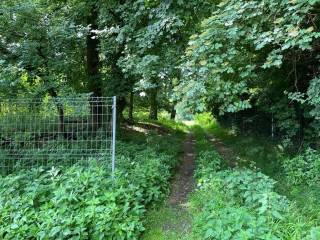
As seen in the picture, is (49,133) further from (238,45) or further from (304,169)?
(304,169)

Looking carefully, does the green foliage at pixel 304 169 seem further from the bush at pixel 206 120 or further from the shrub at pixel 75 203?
the bush at pixel 206 120

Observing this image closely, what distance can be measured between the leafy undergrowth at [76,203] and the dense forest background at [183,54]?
1.56 meters

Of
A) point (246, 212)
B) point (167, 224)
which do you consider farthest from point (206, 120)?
point (246, 212)

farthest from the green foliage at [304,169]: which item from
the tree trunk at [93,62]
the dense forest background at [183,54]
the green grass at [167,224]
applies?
the tree trunk at [93,62]

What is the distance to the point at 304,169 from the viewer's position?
6832 mm

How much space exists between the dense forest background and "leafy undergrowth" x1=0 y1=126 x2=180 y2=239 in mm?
1562

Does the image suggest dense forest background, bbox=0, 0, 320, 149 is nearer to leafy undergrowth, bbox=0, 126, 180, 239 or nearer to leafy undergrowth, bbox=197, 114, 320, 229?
leafy undergrowth, bbox=197, 114, 320, 229

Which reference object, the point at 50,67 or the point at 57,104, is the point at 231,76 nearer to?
the point at 57,104

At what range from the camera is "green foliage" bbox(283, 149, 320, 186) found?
643 cm

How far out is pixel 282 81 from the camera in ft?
29.0

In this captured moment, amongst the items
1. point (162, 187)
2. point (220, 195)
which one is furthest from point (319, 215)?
point (162, 187)

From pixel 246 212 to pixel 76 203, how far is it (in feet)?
7.11

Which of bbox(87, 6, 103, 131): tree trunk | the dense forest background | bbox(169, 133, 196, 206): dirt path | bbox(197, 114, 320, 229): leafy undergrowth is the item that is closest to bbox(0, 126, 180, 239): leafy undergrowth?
bbox(169, 133, 196, 206): dirt path

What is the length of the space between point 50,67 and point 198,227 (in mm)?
5695
